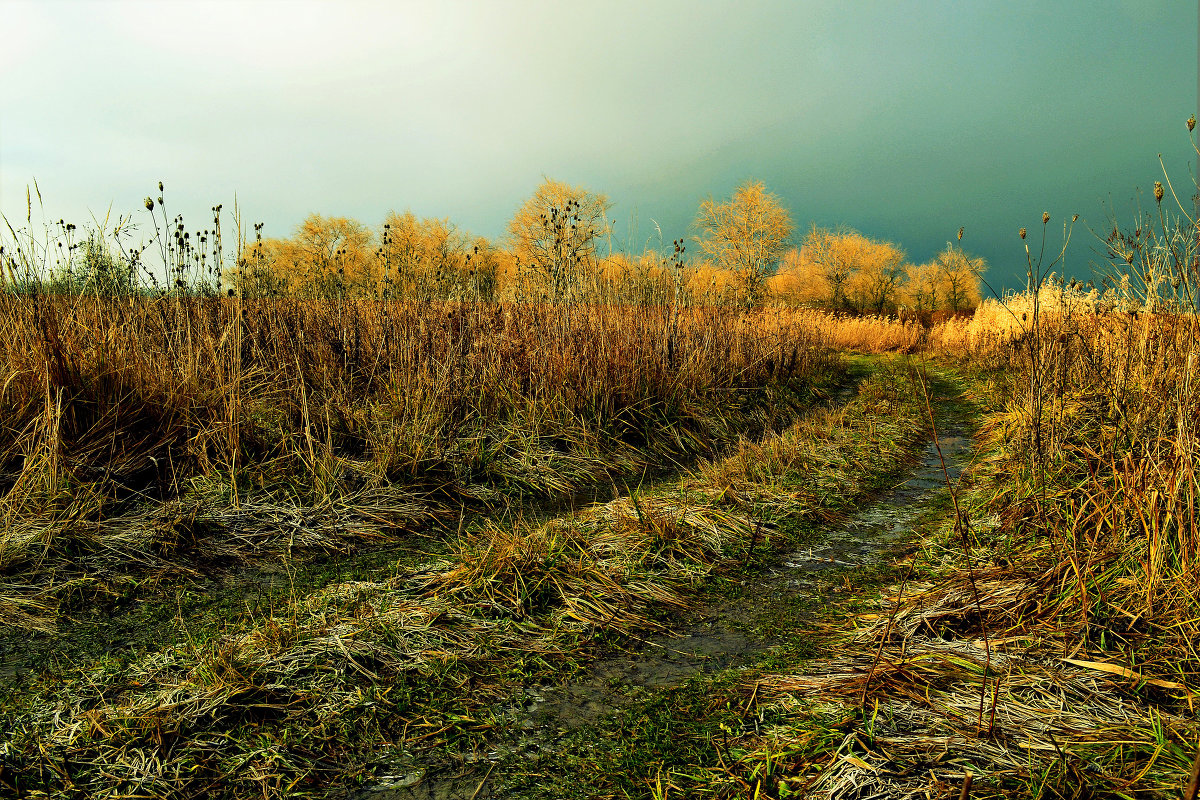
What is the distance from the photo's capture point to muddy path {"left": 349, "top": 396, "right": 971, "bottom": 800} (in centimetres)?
165

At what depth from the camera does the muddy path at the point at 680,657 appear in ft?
5.42

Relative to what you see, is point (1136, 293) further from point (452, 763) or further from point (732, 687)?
point (452, 763)

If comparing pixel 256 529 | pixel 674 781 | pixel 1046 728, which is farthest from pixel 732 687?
pixel 256 529

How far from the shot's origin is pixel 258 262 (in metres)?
7.12

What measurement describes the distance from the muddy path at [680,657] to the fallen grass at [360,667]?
0.11 m

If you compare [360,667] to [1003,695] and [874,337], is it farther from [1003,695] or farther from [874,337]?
[874,337]

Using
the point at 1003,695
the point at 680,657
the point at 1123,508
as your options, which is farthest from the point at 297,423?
the point at 1123,508

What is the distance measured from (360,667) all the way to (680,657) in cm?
115

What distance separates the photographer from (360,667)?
2.04 m

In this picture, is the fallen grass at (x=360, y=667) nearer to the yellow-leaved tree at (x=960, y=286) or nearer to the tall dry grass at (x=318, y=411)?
the tall dry grass at (x=318, y=411)

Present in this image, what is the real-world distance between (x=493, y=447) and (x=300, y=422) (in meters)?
1.37

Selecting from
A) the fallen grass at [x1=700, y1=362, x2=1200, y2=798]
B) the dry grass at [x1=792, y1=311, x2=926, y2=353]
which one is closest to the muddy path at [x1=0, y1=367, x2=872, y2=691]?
the fallen grass at [x1=700, y1=362, x2=1200, y2=798]

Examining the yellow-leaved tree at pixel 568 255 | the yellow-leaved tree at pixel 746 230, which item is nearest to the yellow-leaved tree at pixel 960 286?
the yellow-leaved tree at pixel 746 230

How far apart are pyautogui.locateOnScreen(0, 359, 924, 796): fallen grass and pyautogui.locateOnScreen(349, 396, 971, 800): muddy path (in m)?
0.11
